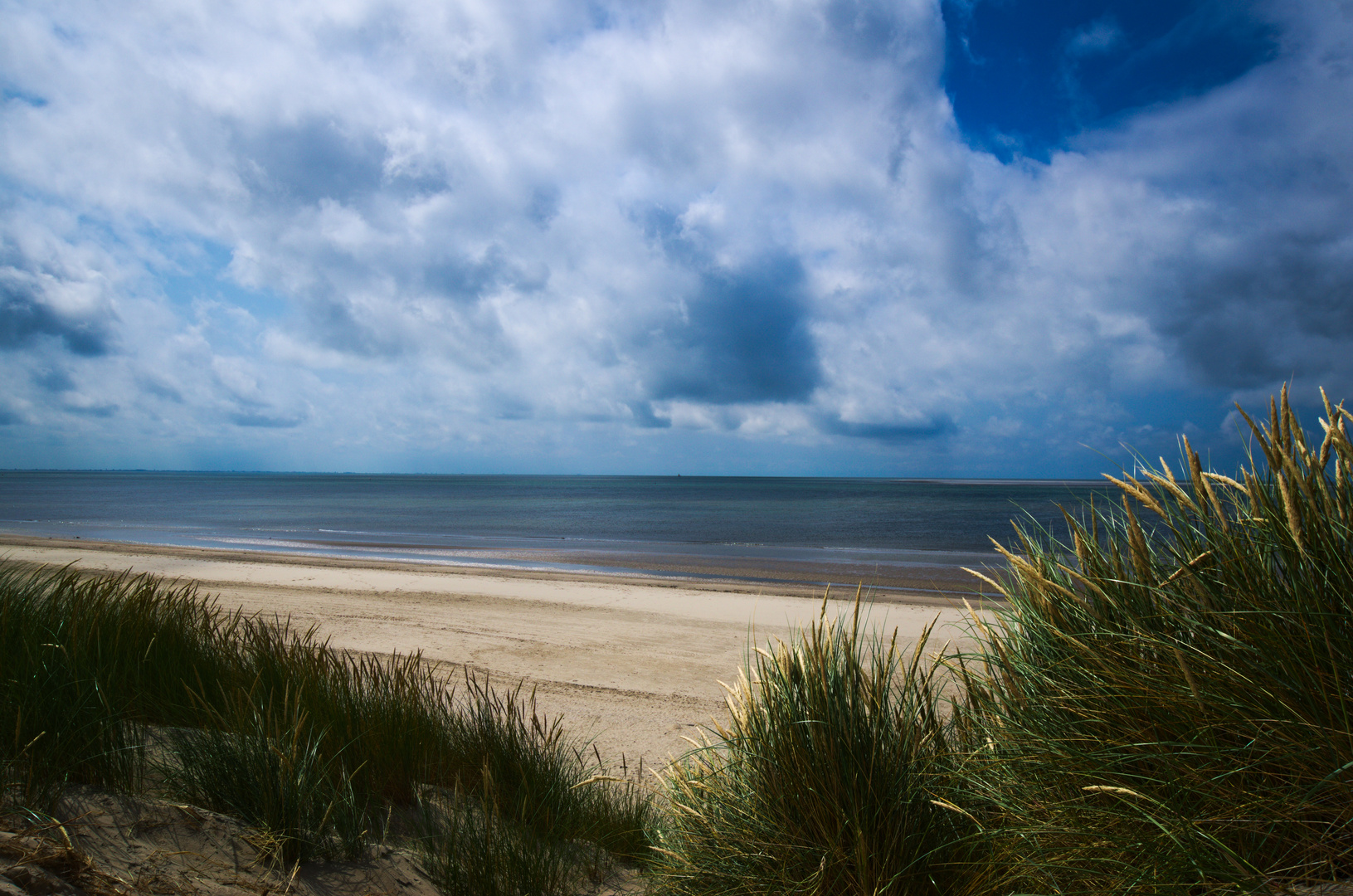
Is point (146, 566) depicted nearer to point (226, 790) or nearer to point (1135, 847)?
point (226, 790)

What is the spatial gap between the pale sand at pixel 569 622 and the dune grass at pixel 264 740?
729mm

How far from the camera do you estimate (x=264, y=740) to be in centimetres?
→ 308

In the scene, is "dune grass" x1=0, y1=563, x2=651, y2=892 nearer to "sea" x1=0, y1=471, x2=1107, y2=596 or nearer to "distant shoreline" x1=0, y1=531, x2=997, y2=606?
"sea" x1=0, y1=471, x2=1107, y2=596

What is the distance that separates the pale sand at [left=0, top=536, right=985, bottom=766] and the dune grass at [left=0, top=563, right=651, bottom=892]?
28.7 inches

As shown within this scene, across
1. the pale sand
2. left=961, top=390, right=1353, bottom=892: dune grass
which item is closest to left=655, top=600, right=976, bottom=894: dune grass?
left=961, top=390, right=1353, bottom=892: dune grass

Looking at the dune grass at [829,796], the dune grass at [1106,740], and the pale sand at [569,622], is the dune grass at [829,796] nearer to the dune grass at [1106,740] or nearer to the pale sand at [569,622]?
the dune grass at [1106,740]

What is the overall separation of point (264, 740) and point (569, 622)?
10270mm

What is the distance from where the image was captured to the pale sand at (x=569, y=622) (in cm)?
792

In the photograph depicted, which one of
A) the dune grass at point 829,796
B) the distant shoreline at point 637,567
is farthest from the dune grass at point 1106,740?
the distant shoreline at point 637,567

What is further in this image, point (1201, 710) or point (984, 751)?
point (984, 751)

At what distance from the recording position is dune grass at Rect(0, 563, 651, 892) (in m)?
3.04

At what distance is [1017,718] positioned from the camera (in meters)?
2.67

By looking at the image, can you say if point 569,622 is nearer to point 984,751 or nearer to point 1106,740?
point 984,751

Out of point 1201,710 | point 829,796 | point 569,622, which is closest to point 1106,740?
point 1201,710
